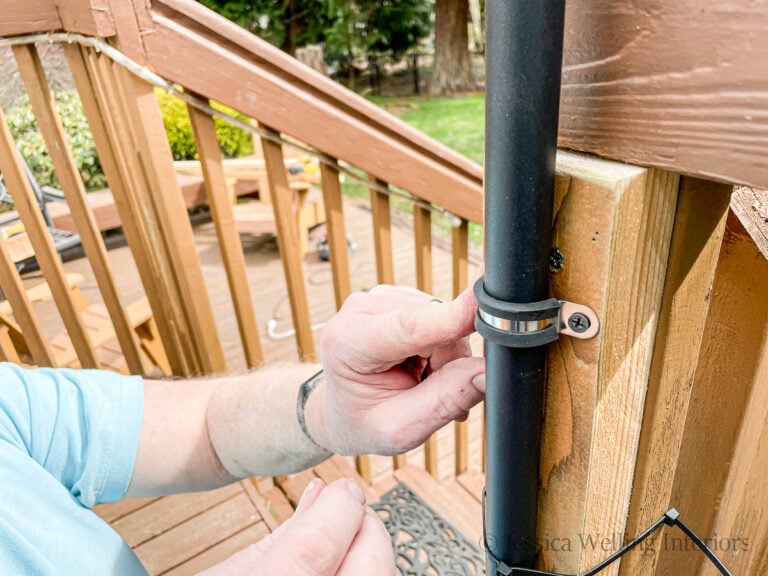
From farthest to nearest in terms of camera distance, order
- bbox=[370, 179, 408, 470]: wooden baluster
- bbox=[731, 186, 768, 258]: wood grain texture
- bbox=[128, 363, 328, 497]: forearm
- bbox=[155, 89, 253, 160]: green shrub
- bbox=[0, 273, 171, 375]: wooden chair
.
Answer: bbox=[155, 89, 253, 160]: green shrub < bbox=[0, 273, 171, 375]: wooden chair < bbox=[370, 179, 408, 470]: wooden baluster < bbox=[128, 363, 328, 497]: forearm < bbox=[731, 186, 768, 258]: wood grain texture

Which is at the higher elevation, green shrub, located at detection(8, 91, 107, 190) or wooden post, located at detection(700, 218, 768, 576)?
wooden post, located at detection(700, 218, 768, 576)

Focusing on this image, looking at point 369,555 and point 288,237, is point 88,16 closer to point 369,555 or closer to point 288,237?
point 288,237

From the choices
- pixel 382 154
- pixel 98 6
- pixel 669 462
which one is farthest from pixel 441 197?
pixel 669 462

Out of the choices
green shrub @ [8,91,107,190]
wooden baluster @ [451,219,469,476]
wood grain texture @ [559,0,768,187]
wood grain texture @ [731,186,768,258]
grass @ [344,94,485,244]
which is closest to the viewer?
wood grain texture @ [559,0,768,187]

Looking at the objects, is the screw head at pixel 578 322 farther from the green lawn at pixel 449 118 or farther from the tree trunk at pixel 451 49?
the tree trunk at pixel 451 49

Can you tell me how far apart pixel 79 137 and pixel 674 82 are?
6630 mm

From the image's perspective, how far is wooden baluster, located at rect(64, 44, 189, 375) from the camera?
1517mm

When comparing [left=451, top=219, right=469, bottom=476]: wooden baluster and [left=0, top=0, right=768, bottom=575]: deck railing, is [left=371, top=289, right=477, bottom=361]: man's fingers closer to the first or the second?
[left=0, top=0, right=768, bottom=575]: deck railing

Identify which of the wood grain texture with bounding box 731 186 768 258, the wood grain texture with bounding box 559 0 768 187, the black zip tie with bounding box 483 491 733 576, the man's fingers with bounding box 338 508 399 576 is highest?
the wood grain texture with bounding box 559 0 768 187

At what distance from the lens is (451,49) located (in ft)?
49.7

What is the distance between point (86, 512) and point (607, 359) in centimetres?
102

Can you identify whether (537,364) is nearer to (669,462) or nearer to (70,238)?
(669,462)

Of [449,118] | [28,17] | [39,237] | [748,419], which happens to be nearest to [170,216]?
[39,237]

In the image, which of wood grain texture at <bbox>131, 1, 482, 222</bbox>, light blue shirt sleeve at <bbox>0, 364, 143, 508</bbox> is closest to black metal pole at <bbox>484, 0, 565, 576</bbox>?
light blue shirt sleeve at <bbox>0, 364, 143, 508</bbox>
